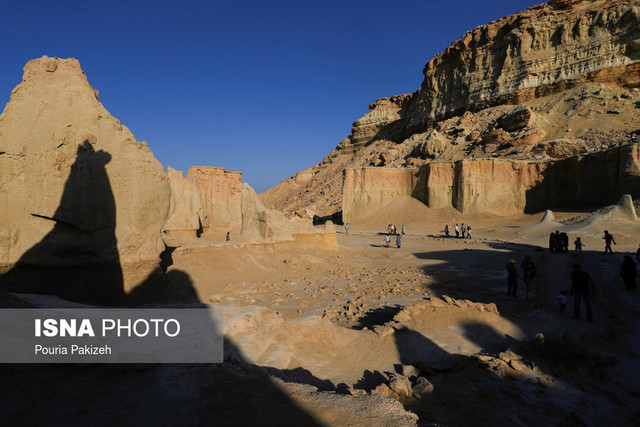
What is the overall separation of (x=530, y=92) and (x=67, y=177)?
51.4m

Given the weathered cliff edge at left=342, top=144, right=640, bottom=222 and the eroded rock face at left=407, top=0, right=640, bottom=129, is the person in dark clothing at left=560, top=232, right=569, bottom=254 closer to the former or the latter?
the weathered cliff edge at left=342, top=144, right=640, bottom=222

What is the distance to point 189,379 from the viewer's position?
3.06 meters

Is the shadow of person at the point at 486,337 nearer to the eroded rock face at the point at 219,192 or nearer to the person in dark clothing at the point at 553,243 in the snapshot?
the person in dark clothing at the point at 553,243

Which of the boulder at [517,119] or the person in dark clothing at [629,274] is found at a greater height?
the boulder at [517,119]

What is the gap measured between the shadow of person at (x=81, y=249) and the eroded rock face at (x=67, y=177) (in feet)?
0.05

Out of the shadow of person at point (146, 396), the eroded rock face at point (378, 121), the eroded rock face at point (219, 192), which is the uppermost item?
the eroded rock face at point (378, 121)

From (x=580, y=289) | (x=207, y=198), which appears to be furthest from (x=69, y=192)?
(x=207, y=198)

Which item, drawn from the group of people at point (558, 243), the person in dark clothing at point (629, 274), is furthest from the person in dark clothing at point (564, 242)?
the person in dark clothing at point (629, 274)

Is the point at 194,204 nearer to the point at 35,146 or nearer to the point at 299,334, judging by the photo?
the point at 35,146

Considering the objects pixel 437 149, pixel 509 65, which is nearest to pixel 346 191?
pixel 437 149

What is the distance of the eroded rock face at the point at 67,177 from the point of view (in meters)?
5.84

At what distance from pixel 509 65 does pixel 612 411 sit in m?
52.3

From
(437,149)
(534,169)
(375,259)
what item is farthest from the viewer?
(437,149)

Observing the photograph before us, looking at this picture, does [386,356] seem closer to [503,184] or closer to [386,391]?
[386,391]
